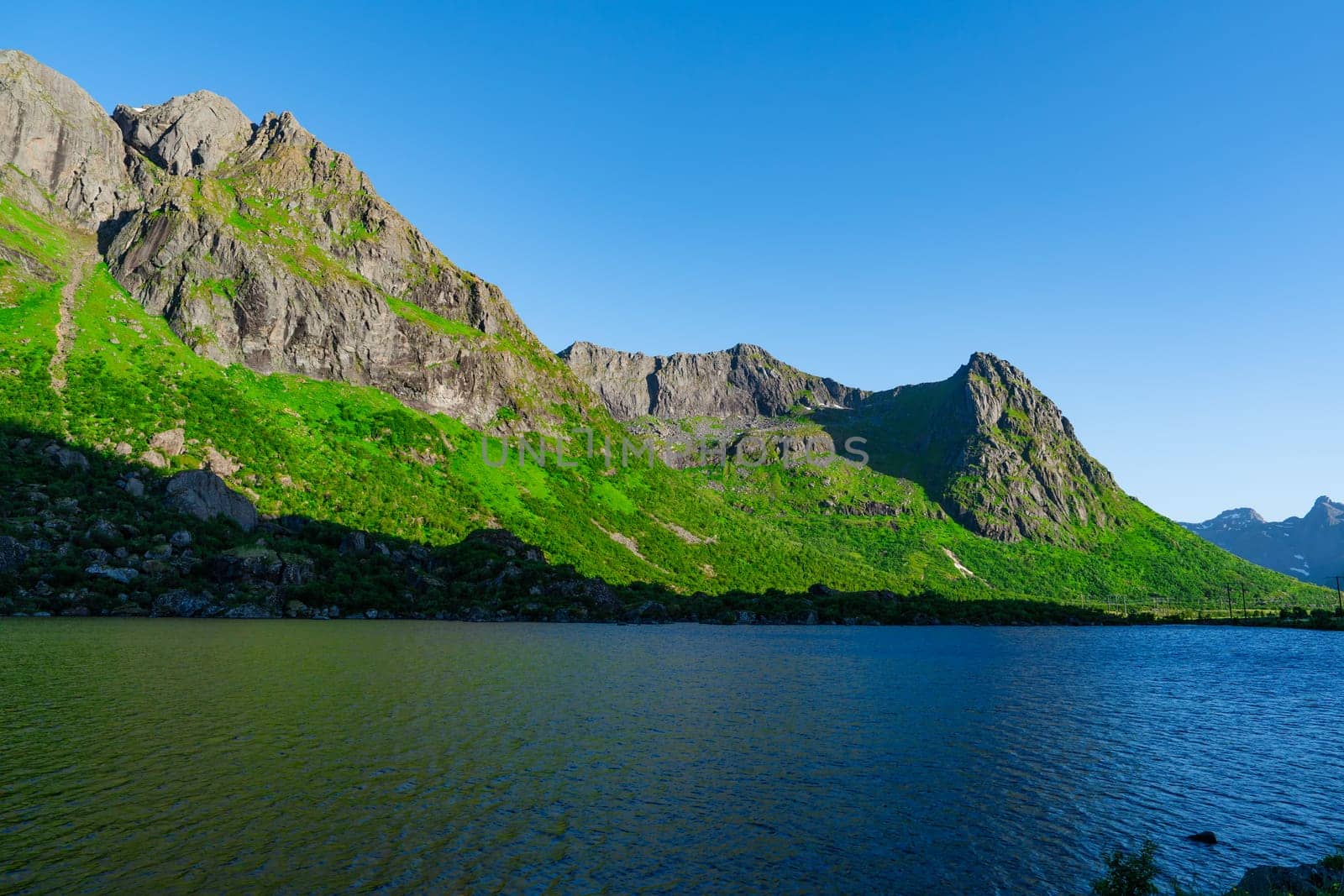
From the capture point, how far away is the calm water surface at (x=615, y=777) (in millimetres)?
21625

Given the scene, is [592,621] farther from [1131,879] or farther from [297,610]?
[1131,879]

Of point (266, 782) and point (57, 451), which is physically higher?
point (57, 451)

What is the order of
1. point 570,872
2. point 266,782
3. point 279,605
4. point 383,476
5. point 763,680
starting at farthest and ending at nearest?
point 383,476 < point 279,605 < point 763,680 < point 266,782 < point 570,872

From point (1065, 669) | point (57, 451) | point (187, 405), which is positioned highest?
point (187, 405)

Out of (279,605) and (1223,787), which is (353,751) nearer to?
(1223,787)

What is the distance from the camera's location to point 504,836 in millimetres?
23969

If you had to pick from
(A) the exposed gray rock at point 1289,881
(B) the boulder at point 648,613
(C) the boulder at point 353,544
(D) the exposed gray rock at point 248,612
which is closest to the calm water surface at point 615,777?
(A) the exposed gray rock at point 1289,881

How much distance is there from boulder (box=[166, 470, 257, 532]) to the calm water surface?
74.9m

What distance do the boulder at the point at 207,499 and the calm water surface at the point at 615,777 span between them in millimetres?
74901

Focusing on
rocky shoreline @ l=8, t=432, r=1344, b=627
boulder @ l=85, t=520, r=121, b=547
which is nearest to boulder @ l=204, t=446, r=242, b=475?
rocky shoreline @ l=8, t=432, r=1344, b=627

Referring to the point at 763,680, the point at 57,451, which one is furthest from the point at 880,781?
the point at 57,451

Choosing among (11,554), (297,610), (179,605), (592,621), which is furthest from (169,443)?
(592,621)

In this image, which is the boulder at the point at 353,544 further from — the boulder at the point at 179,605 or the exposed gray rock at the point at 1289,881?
the exposed gray rock at the point at 1289,881

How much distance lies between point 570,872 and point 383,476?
183215 mm
